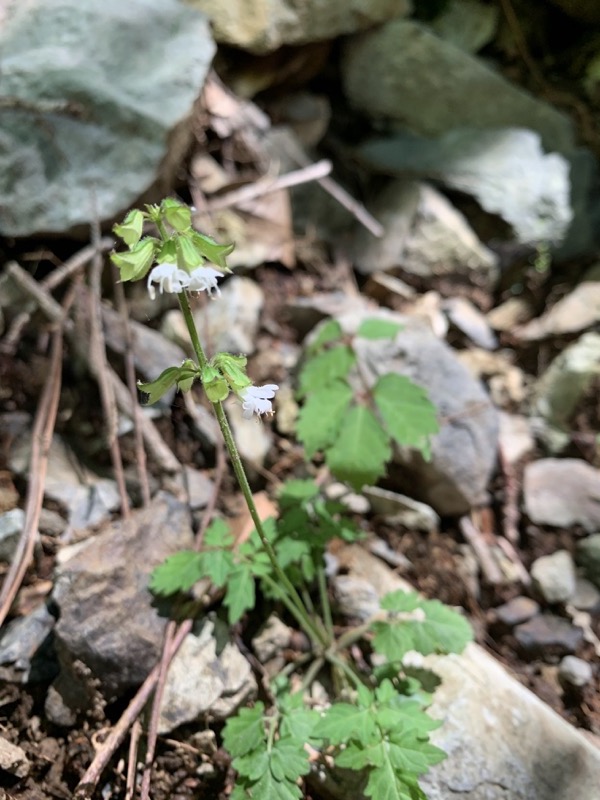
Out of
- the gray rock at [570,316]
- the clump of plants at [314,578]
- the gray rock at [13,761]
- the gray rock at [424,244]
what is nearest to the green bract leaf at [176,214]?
the clump of plants at [314,578]

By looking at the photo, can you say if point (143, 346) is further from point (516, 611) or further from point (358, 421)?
point (516, 611)

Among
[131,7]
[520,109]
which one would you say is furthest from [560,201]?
[131,7]

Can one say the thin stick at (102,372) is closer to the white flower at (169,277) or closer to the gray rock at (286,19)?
the white flower at (169,277)

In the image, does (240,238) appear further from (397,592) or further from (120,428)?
(397,592)

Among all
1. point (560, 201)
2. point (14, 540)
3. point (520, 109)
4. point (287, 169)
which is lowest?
point (14, 540)

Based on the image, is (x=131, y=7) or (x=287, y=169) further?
(x=287, y=169)

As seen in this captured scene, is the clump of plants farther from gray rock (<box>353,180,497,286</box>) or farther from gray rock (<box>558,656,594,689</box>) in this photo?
gray rock (<box>353,180,497,286</box>)

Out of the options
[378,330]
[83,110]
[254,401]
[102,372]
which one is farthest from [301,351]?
[254,401]
